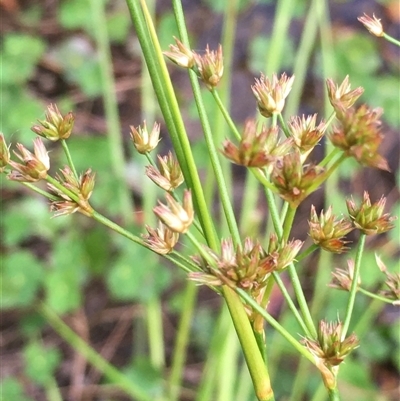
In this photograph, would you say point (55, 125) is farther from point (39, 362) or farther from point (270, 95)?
point (39, 362)

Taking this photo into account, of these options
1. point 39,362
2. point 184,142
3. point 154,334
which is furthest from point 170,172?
point 39,362

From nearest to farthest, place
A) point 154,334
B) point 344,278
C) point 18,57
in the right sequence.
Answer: point 344,278, point 154,334, point 18,57

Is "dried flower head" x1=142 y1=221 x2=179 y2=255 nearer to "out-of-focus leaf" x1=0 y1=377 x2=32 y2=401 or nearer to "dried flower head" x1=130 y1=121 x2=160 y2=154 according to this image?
"dried flower head" x1=130 y1=121 x2=160 y2=154

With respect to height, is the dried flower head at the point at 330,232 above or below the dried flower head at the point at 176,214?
below

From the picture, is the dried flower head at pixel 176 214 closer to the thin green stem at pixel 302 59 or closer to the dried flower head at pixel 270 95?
the dried flower head at pixel 270 95

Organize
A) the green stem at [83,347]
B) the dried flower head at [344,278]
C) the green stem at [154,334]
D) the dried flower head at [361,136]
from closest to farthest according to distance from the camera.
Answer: the dried flower head at [361,136], the dried flower head at [344,278], the green stem at [83,347], the green stem at [154,334]

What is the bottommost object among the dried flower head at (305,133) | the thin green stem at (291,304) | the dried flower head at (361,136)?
the thin green stem at (291,304)

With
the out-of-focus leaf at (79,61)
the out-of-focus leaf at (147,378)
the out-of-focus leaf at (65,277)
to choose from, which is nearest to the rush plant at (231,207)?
the out-of-focus leaf at (147,378)

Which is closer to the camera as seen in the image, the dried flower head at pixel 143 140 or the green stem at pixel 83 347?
the dried flower head at pixel 143 140
